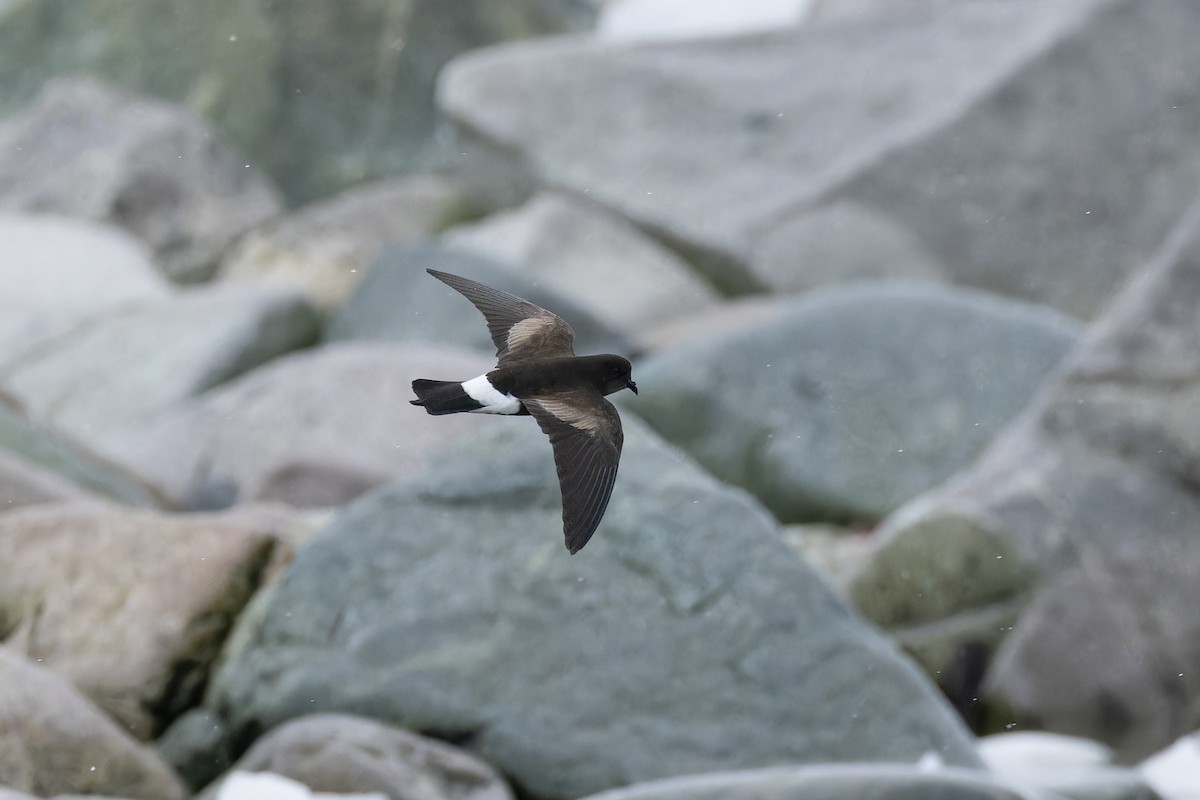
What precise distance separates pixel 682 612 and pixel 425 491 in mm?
902

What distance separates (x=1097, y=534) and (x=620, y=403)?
2163 mm

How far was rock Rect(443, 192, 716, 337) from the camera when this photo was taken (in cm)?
955

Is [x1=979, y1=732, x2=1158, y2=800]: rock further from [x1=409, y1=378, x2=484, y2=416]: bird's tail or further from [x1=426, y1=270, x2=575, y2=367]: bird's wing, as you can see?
[x1=409, y1=378, x2=484, y2=416]: bird's tail

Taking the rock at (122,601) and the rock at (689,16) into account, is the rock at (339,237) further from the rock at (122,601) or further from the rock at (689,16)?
the rock at (122,601)

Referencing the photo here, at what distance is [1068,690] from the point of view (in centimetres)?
592

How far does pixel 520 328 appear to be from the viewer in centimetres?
363

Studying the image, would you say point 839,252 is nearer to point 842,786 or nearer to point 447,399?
point 842,786

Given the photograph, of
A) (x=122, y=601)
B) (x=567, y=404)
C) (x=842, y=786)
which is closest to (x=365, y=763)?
(x=122, y=601)

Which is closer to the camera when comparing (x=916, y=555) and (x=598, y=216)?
(x=916, y=555)

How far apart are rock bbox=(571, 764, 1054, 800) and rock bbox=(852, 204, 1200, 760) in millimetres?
1869

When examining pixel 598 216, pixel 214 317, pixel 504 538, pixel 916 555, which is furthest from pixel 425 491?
pixel 598 216

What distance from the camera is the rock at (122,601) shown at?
4.89 metres

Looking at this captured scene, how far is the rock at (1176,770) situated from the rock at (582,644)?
2.91ft

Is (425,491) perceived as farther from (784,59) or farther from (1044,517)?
(784,59)
